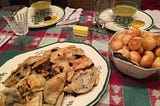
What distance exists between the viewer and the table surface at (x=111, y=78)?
667 millimetres

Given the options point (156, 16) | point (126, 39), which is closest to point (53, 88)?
point (126, 39)

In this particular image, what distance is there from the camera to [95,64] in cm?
76

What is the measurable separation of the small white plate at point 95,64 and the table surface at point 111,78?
0.12ft

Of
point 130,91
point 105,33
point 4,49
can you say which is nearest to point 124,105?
point 130,91

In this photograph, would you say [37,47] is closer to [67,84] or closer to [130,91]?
[67,84]

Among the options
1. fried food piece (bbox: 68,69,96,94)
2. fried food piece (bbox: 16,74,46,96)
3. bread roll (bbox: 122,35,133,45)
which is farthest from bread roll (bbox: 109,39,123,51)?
fried food piece (bbox: 16,74,46,96)

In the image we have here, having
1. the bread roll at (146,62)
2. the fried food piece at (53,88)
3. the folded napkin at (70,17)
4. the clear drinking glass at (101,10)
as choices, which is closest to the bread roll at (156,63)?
the bread roll at (146,62)

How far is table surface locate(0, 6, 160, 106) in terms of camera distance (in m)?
0.67

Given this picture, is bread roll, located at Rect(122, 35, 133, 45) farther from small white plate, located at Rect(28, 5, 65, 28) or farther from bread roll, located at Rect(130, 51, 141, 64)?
small white plate, located at Rect(28, 5, 65, 28)

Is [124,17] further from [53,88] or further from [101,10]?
[53,88]

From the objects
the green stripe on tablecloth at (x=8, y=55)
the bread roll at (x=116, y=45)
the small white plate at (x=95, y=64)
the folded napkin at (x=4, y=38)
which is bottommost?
the green stripe on tablecloth at (x=8, y=55)

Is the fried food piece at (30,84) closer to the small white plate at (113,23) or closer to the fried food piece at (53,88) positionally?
the fried food piece at (53,88)

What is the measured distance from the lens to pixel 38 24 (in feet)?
3.43

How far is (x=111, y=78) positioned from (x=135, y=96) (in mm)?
106
